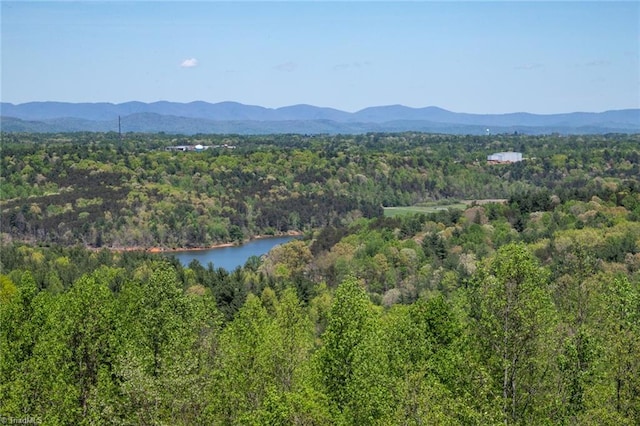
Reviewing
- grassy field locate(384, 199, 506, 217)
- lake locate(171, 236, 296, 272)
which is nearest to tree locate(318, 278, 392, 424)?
lake locate(171, 236, 296, 272)

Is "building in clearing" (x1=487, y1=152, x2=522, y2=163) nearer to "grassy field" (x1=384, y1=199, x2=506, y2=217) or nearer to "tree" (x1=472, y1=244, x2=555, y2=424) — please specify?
"grassy field" (x1=384, y1=199, x2=506, y2=217)

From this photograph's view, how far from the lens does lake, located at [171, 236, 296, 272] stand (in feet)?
289

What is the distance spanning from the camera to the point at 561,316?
20047 mm

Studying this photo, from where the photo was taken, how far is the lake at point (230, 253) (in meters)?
87.9

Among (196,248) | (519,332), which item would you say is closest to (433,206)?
(196,248)

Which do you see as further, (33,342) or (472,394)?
(33,342)

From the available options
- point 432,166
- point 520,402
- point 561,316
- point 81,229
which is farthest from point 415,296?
point 432,166

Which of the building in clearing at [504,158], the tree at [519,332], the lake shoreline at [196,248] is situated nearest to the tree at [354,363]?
the tree at [519,332]

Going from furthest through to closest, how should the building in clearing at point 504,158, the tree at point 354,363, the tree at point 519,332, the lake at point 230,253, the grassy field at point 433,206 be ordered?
the building in clearing at point 504,158, the grassy field at point 433,206, the lake at point 230,253, the tree at point 354,363, the tree at point 519,332

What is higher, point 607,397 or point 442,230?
point 607,397

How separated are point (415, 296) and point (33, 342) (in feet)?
105

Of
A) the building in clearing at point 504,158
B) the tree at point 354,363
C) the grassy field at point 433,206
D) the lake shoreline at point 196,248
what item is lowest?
the lake shoreline at point 196,248

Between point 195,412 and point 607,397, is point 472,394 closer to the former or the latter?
point 607,397

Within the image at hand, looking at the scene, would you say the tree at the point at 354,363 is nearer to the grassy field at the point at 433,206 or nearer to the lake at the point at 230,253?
the lake at the point at 230,253
